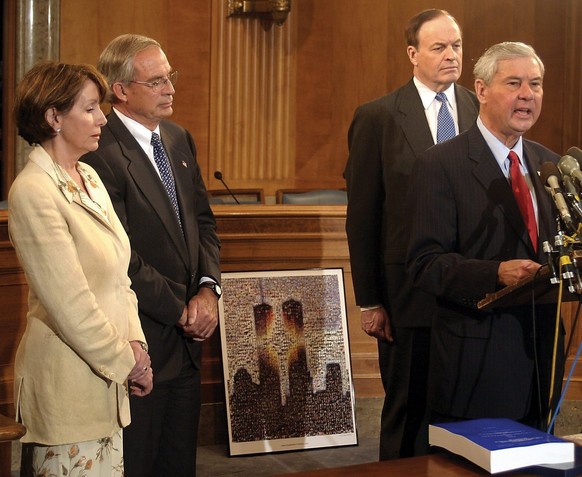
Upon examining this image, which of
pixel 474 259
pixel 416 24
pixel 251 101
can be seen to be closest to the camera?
pixel 474 259

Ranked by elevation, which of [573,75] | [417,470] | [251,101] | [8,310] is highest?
[573,75]

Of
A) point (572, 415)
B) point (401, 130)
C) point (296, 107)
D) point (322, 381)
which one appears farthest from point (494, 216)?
point (296, 107)

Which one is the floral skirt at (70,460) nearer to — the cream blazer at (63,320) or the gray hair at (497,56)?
the cream blazer at (63,320)

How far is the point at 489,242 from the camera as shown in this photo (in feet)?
9.34

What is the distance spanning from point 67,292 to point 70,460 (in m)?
0.42

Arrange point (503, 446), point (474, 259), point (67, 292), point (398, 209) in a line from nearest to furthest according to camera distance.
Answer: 1. point (503, 446)
2. point (67, 292)
3. point (474, 259)
4. point (398, 209)

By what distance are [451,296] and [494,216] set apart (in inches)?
10.2

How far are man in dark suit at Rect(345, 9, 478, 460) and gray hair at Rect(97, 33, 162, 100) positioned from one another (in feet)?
2.80

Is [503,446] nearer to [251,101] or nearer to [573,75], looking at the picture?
[251,101]

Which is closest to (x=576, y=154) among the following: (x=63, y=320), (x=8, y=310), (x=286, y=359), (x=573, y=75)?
(x=63, y=320)

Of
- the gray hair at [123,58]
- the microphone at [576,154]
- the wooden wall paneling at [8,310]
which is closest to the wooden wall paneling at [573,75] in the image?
the wooden wall paneling at [8,310]

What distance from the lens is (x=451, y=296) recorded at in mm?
2797

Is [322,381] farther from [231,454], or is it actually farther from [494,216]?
[494,216]

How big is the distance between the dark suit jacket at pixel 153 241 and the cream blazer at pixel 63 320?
17.3 inches
